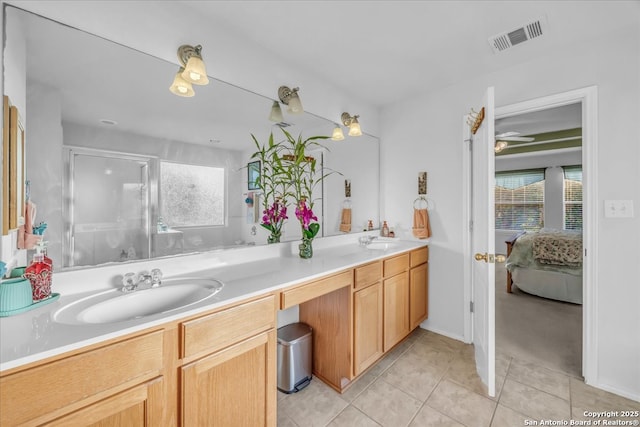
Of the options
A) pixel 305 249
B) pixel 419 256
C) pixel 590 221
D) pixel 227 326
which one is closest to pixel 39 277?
pixel 227 326

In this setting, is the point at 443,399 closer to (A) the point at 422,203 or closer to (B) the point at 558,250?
(A) the point at 422,203

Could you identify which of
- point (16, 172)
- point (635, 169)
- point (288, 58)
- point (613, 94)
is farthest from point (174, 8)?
point (635, 169)

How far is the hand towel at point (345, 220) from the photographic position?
2646 millimetres

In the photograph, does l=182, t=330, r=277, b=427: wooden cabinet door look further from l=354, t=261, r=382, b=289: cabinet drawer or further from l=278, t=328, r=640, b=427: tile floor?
l=354, t=261, r=382, b=289: cabinet drawer

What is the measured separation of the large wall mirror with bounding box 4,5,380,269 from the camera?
113 centimetres

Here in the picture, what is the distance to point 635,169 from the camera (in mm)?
1713

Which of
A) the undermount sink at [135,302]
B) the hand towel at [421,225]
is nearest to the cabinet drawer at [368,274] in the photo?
the hand towel at [421,225]

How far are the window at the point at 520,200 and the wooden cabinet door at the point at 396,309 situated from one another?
5.17m

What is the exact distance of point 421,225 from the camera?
2.61m

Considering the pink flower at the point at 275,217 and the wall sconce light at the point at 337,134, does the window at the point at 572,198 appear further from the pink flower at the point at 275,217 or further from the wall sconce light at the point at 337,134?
the pink flower at the point at 275,217

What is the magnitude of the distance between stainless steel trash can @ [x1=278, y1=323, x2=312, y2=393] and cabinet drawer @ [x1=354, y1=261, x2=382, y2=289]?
524mm

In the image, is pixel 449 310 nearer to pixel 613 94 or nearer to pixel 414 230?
pixel 414 230

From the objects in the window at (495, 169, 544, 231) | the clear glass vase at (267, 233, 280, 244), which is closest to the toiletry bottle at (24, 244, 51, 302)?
the clear glass vase at (267, 233, 280, 244)

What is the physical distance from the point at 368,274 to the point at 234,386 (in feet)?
3.52
